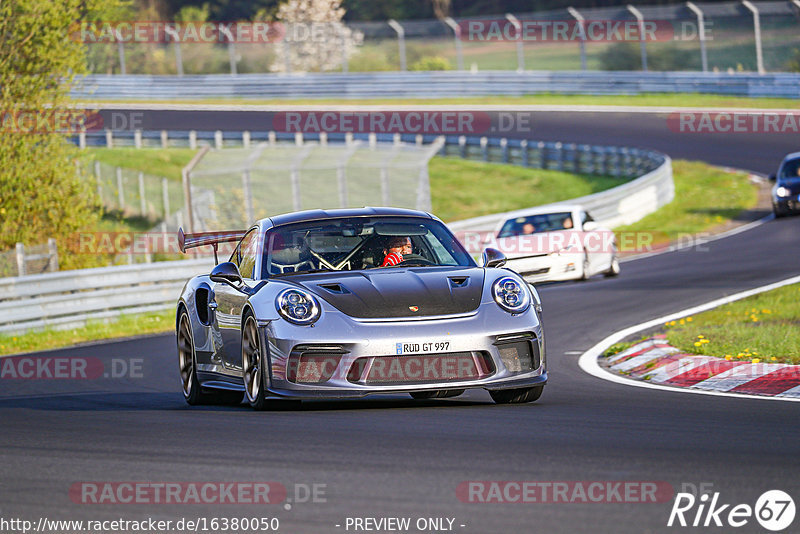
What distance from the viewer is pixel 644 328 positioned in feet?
46.9

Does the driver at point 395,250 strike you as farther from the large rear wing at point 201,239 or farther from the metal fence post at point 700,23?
the metal fence post at point 700,23

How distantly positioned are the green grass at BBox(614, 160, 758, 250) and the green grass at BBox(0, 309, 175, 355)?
→ 10.9 meters

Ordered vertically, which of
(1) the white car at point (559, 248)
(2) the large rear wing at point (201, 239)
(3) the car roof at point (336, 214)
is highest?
(3) the car roof at point (336, 214)

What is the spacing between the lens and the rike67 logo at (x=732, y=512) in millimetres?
4816

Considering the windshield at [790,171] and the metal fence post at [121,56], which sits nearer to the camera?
the windshield at [790,171]

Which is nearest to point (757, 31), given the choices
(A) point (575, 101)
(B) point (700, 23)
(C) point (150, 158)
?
(B) point (700, 23)

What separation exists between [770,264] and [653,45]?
33.5 meters

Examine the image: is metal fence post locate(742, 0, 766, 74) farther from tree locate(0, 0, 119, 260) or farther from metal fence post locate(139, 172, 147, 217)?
tree locate(0, 0, 119, 260)

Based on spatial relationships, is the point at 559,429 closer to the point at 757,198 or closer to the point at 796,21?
the point at 757,198

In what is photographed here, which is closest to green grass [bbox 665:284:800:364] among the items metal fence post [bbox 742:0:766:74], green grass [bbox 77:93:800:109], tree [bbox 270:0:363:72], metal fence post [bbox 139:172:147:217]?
metal fence post [bbox 139:172:147:217]

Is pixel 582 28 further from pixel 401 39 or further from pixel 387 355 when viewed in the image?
pixel 387 355

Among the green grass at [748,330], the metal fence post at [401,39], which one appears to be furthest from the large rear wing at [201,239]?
the metal fence post at [401,39]

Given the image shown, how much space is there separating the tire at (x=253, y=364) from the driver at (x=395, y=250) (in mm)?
1070

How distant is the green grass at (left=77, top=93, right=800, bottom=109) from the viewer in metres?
43.8
